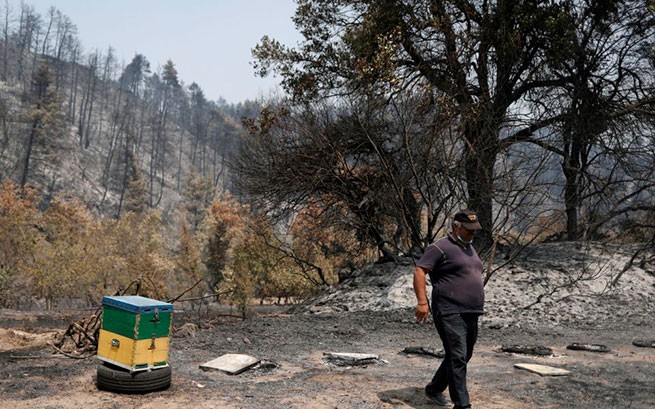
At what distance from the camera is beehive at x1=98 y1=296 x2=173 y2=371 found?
5.62 m

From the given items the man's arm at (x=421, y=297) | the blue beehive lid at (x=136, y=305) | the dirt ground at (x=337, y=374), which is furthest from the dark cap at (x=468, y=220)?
the blue beehive lid at (x=136, y=305)

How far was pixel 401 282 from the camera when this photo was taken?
559 inches

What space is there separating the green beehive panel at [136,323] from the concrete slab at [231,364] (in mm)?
1307

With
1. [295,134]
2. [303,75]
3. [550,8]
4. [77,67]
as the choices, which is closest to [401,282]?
[295,134]

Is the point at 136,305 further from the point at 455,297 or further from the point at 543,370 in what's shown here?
the point at 543,370

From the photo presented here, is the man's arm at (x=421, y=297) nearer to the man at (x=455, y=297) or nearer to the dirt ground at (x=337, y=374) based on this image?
the man at (x=455, y=297)

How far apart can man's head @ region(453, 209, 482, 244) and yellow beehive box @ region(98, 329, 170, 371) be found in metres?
3.35

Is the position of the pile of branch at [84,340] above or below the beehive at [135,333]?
below

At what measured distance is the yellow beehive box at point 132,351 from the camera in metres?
5.63

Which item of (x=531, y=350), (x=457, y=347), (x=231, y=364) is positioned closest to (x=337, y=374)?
(x=231, y=364)

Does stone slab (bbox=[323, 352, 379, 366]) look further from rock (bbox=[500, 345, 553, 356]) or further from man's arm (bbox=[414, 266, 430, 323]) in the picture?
man's arm (bbox=[414, 266, 430, 323])

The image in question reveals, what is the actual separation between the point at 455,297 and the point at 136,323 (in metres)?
3.23

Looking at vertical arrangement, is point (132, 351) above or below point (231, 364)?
above

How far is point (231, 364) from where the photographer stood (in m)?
7.13
